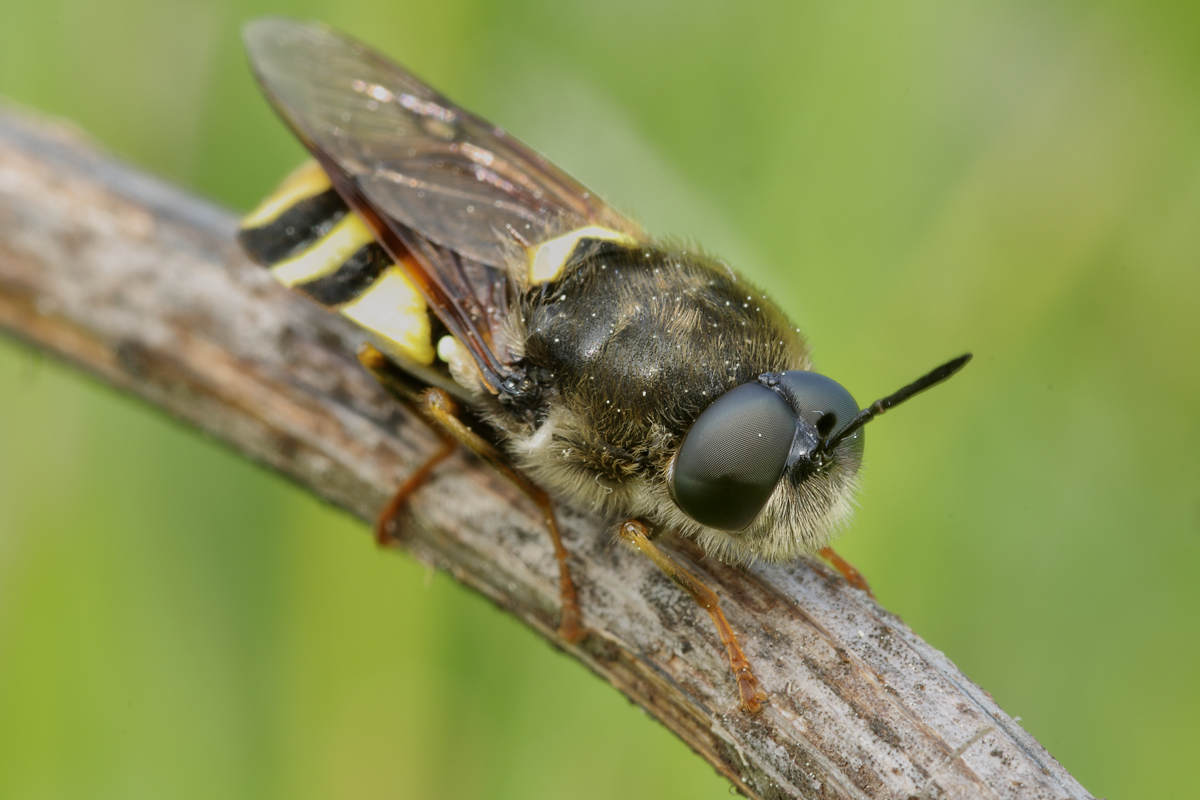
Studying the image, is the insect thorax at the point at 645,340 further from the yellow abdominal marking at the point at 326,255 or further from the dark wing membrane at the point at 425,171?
the yellow abdominal marking at the point at 326,255

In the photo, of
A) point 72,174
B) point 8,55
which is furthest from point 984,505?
point 8,55

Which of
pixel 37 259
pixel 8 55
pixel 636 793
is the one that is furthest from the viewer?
pixel 8 55

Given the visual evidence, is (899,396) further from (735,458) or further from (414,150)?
(414,150)

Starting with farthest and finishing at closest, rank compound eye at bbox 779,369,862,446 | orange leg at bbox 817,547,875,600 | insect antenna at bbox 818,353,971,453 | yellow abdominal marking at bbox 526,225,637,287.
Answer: yellow abdominal marking at bbox 526,225,637,287 < orange leg at bbox 817,547,875,600 < compound eye at bbox 779,369,862,446 < insect antenna at bbox 818,353,971,453

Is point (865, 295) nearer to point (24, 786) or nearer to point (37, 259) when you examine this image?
point (37, 259)

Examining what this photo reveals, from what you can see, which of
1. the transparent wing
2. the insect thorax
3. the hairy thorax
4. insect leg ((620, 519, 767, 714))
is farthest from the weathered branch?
the transparent wing

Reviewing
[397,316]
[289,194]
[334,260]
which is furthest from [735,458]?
[289,194]

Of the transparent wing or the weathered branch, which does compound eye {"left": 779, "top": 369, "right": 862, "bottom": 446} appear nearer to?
the weathered branch

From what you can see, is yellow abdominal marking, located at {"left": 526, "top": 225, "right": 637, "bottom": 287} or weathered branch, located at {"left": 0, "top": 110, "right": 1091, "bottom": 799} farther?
yellow abdominal marking, located at {"left": 526, "top": 225, "right": 637, "bottom": 287}
